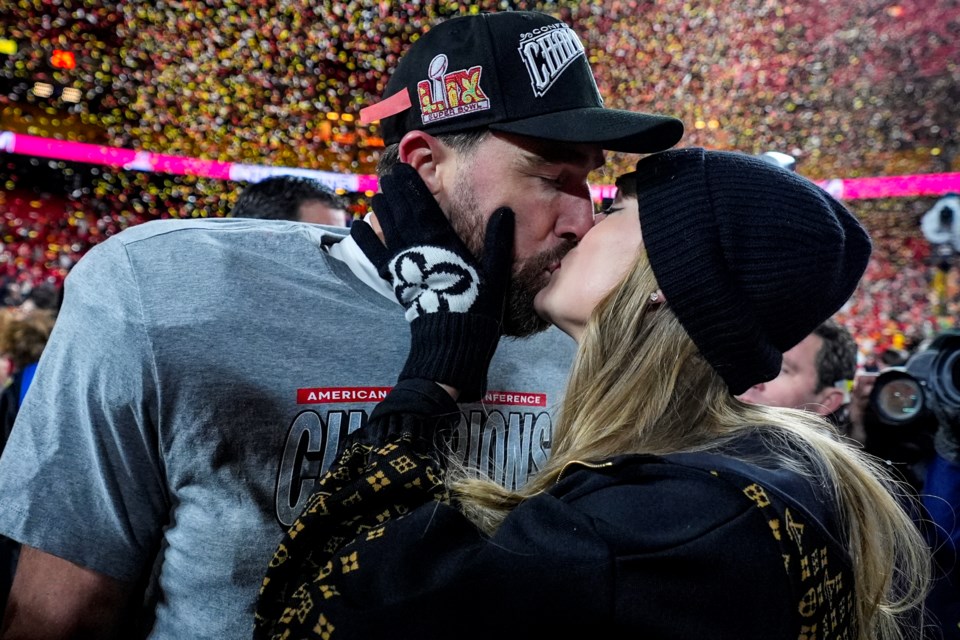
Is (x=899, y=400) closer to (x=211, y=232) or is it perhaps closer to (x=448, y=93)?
(x=448, y=93)

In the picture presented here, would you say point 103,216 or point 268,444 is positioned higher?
point 103,216

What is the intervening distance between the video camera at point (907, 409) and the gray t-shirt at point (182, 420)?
1.77 metres

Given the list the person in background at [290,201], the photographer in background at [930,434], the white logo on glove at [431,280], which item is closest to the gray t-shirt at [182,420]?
the white logo on glove at [431,280]

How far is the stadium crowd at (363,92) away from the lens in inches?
475

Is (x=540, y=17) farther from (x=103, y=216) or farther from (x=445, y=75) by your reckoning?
(x=103, y=216)

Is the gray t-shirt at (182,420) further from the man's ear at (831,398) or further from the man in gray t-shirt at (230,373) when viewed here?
the man's ear at (831,398)

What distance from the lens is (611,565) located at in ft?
2.83

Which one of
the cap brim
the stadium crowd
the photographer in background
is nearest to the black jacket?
the cap brim

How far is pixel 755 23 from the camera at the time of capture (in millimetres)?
12227

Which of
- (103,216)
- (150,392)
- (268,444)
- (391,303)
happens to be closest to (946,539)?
(391,303)

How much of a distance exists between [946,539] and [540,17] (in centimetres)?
158

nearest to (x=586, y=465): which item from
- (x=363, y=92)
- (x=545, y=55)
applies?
(x=545, y=55)

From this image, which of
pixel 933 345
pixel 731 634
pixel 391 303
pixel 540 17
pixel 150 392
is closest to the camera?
pixel 731 634

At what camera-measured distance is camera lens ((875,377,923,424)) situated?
2.39 meters
